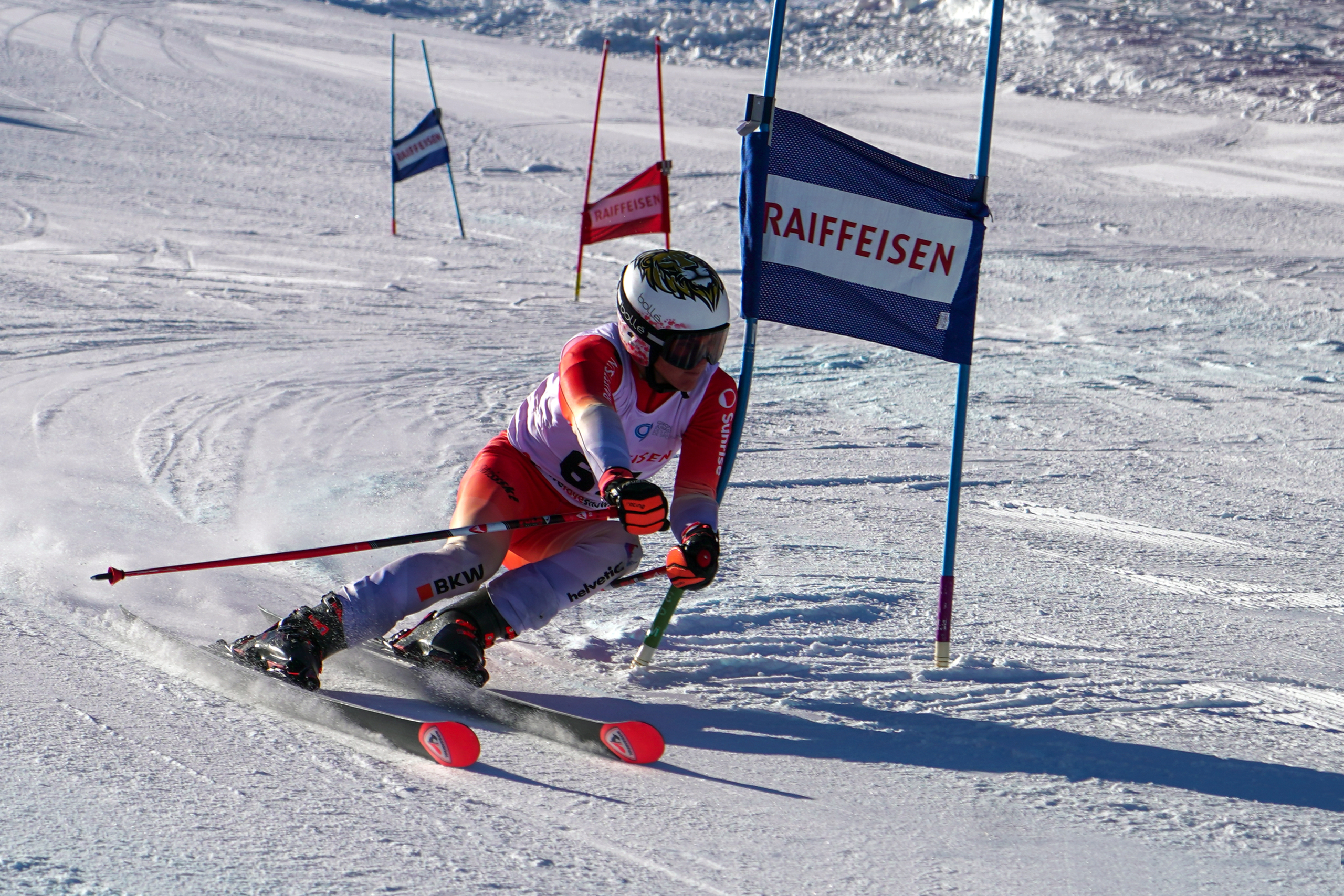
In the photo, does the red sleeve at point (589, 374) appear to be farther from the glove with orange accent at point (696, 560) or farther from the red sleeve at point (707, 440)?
the glove with orange accent at point (696, 560)

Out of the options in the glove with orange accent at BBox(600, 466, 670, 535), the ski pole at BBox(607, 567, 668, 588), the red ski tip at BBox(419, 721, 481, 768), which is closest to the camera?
the red ski tip at BBox(419, 721, 481, 768)

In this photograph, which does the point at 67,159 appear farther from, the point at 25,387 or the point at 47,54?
the point at 25,387

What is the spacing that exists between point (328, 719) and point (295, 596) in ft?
3.98

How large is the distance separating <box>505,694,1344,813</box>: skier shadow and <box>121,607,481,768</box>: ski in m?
0.55

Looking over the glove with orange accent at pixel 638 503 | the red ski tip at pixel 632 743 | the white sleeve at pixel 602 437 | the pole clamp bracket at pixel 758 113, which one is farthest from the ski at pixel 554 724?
the pole clamp bracket at pixel 758 113

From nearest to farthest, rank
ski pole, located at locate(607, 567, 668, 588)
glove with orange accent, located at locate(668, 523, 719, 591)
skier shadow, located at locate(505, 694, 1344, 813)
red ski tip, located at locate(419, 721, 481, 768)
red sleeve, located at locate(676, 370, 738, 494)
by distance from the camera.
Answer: red ski tip, located at locate(419, 721, 481, 768) → skier shadow, located at locate(505, 694, 1344, 813) → glove with orange accent, located at locate(668, 523, 719, 591) → red sleeve, located at locate(676, 370, 738, 494) → ski pole, located at locate(607, 567, 668, 588)

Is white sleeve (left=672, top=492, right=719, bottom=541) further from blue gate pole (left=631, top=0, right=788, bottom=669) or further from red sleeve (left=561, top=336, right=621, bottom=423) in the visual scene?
red sleeve (left=561, top=336, right=621, bottom=423)

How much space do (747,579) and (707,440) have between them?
3.39 ft

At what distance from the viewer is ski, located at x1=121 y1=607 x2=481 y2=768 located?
2.83m

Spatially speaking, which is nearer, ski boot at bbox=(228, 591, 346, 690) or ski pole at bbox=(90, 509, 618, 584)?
ski boot at bbox=(228, 591, 346, 690)

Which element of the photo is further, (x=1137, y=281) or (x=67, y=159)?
(x=67, y=159)

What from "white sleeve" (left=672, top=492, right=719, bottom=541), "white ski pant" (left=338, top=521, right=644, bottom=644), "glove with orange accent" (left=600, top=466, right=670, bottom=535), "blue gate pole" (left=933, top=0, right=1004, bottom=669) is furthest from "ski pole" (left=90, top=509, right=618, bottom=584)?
"blue gate pole" (left=933, top=0, right=1004, bottom=669)

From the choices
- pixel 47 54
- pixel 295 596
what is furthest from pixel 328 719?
pixel 47 54

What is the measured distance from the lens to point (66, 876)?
2.20 metres
